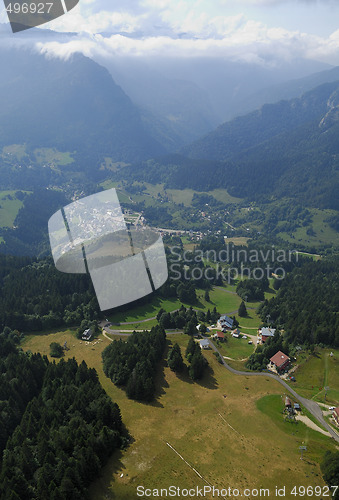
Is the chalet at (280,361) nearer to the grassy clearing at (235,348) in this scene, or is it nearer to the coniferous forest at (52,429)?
the grassy clearing at (235,348)

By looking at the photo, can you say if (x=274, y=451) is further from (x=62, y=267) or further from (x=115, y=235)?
(x=115, y=235)

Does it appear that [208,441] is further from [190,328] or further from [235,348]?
[190,328]

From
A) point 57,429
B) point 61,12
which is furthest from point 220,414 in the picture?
point 61,12

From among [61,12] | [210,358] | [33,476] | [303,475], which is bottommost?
[210,358]

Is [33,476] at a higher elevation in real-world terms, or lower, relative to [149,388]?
higher

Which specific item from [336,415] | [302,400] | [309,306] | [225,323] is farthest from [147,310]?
[336,415]

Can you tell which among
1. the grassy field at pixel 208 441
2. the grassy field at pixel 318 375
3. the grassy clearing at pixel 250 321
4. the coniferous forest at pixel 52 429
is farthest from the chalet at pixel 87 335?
the grassy field at pixel 318 375
